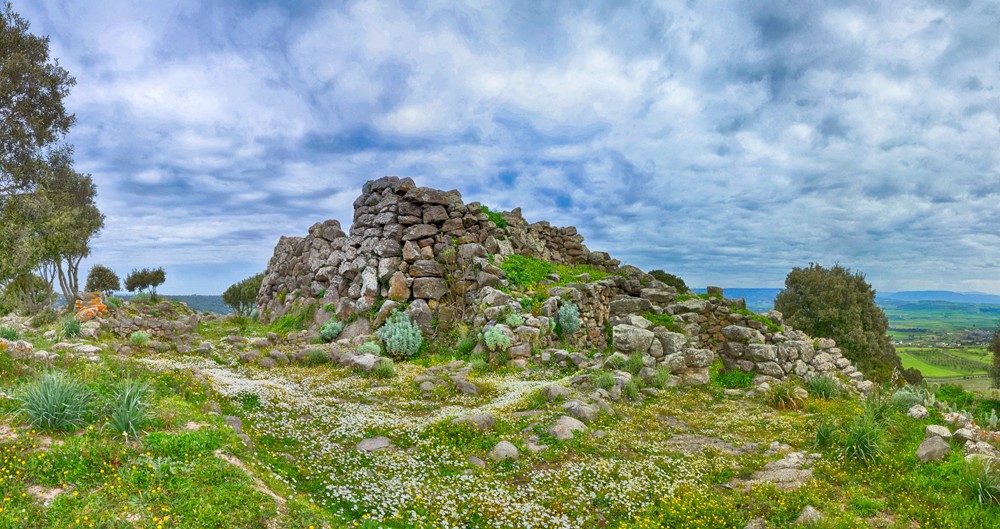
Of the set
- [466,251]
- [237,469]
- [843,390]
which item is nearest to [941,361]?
[843,390]

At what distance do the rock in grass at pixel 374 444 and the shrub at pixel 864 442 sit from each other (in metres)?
10.3

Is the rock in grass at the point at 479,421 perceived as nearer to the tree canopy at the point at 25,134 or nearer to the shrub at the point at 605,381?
the shrub at the point at 605,381

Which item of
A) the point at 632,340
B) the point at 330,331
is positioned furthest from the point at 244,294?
the point at 632,340

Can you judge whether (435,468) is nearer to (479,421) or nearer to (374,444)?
(374,444)

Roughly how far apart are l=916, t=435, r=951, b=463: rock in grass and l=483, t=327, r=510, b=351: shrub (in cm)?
1364

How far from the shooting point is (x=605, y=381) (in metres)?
16.8

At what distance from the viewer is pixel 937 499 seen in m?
8.80

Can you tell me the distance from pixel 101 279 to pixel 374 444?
64434 millimetres

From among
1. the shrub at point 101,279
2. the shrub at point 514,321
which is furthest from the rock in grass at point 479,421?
the shrub at point 101,279

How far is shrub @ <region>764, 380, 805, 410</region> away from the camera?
53.5 ft

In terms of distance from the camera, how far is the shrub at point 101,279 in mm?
58031

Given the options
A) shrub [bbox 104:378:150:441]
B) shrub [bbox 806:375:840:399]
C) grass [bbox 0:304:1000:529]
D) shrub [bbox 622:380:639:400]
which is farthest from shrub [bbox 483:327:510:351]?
shrub [bbox 104:378:150:441]

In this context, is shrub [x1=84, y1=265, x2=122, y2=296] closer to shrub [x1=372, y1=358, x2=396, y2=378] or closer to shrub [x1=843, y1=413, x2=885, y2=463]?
shrub [x1=372, y1=358, x2=396, y2=378]

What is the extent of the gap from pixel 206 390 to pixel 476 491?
28.8 feet
